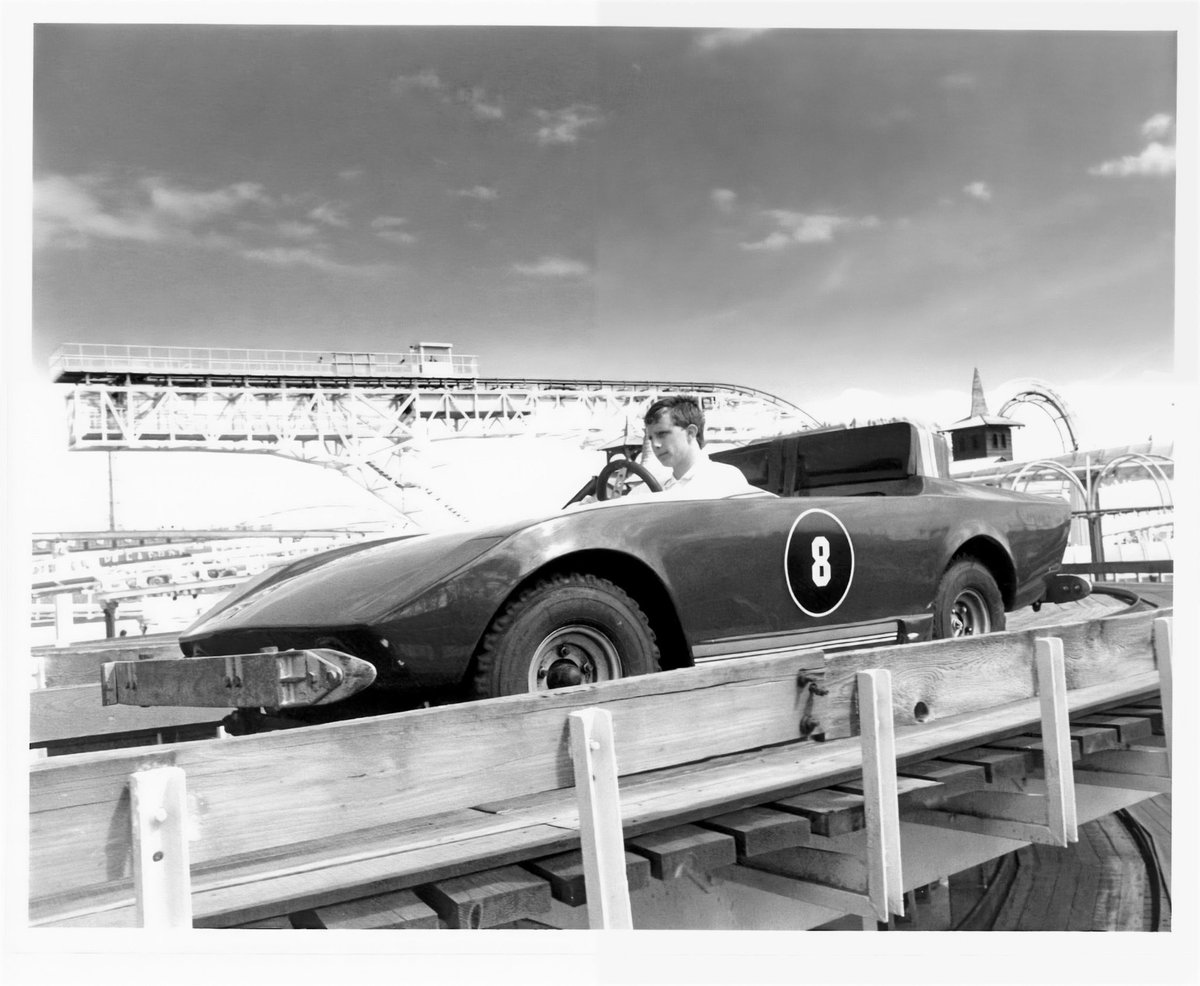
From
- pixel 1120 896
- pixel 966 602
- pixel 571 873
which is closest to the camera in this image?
pixel 571 873

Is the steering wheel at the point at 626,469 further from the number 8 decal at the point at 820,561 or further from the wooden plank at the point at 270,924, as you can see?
the wooden plank at the point at 270,924

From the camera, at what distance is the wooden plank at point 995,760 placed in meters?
2.35

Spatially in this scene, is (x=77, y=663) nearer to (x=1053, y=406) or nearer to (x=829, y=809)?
(x=829, y=809)

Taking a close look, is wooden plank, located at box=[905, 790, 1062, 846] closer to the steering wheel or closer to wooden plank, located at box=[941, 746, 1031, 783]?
wooden plank, located at box=[941, 746, 1031, 783]

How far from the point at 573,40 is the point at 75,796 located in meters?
3.42

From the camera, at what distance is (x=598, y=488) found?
263 cm

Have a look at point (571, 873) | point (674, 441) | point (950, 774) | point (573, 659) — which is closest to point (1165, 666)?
point (950, 774)

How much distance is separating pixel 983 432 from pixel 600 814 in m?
8.27

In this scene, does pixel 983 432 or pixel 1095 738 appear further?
pixel 983 432

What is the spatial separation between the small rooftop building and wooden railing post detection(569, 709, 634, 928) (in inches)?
293

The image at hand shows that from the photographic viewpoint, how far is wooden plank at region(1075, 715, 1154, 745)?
2756 millimetres

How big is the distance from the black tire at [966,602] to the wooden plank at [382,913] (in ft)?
5.94

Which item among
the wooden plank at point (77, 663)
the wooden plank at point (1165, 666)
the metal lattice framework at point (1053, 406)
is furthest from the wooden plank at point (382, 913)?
the metal lattice framework at point (1053, 406)

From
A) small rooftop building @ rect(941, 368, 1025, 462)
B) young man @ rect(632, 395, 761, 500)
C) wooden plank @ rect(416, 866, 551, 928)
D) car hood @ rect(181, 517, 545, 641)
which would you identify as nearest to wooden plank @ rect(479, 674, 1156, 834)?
wooden plank @ rect(416, 866, 551, 928)
